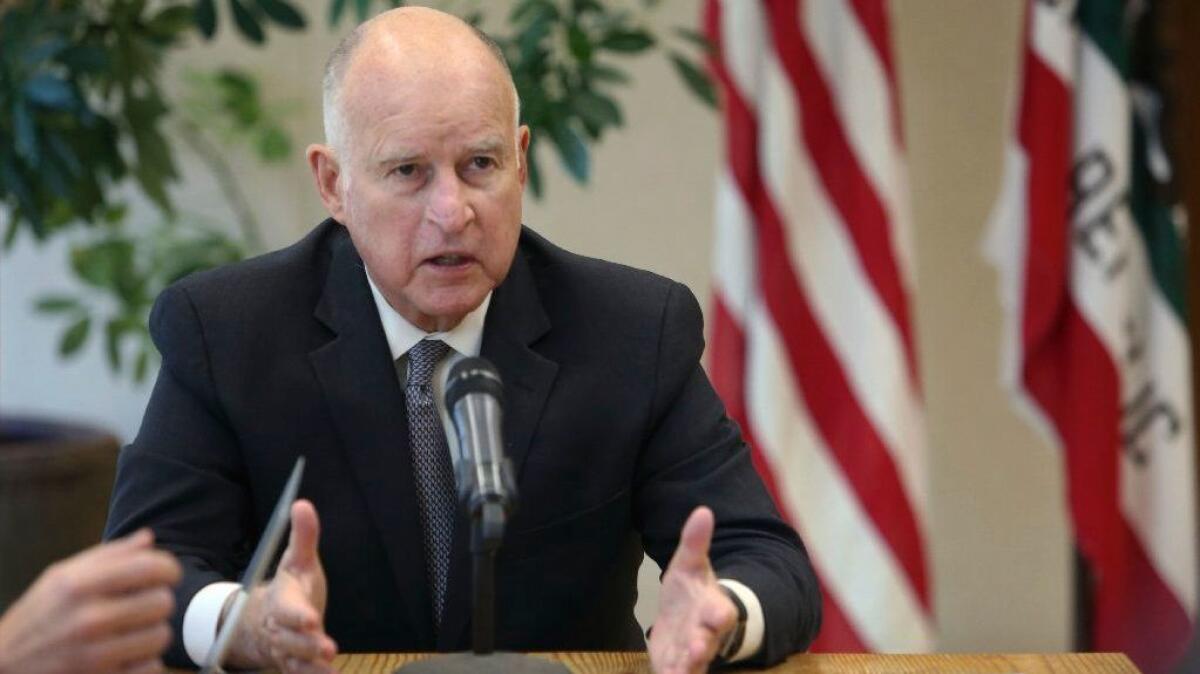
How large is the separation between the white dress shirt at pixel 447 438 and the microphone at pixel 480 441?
0.84 ft

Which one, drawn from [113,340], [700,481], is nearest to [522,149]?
[700,481]

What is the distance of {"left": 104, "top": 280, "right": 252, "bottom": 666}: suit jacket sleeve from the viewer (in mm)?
2170

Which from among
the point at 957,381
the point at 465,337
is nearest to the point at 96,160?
the point at 465,337

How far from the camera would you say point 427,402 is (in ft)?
7.42

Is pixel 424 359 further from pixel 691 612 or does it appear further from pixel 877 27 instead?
pixel 877 27

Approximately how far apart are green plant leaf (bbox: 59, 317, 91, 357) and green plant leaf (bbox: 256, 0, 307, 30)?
68.3 inches

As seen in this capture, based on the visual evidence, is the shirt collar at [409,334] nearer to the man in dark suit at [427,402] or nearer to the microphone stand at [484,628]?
the man in dark suit at [427,402]

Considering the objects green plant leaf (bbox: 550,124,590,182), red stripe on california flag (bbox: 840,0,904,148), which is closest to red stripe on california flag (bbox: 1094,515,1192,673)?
red stripe on california flag (bbox: 840,0,904,148)

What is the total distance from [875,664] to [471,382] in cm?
61

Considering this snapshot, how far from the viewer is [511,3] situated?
4.68 metres

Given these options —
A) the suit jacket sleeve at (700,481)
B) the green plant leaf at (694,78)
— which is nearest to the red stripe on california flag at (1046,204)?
the green plant leaf at (694,78)

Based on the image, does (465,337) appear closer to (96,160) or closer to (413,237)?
(413,237)

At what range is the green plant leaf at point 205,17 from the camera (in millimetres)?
3033

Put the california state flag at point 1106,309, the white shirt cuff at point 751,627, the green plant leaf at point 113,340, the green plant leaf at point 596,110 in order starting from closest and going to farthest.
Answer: the white shirt cuff at point 751,627 < the green plant leaf at point 596,110 < the california state flag at point 1106,309 < the green plant leaf at point 113,340
